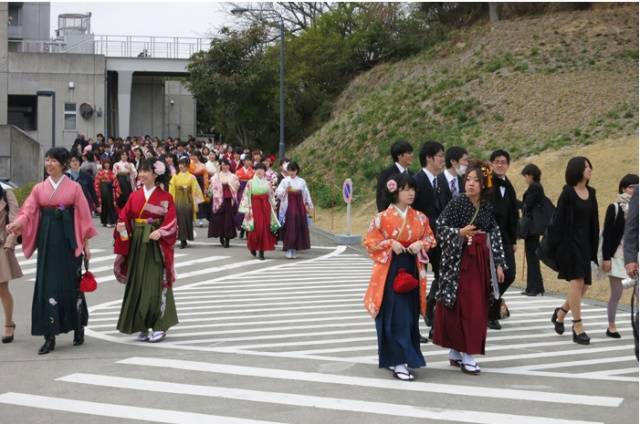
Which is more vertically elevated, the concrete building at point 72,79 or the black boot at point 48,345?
the concrete building at point 72,79

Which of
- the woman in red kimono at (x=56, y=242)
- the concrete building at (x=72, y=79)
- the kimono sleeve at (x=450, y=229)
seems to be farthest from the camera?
the concrete building at (x=72, y=79)

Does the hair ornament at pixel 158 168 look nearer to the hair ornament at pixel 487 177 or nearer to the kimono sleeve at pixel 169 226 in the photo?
the kimono sleeve at pixel 169 226

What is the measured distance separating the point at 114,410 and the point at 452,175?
4.59 metres

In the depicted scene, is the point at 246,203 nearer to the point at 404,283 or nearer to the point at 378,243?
the point at 378,243

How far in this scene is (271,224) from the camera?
1803 centimetres

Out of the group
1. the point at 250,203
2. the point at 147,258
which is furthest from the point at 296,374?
the point at 250,203

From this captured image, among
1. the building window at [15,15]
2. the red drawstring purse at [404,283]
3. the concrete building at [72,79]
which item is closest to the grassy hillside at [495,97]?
the concrete building at [72,79]

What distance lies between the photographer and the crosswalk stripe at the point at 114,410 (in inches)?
265

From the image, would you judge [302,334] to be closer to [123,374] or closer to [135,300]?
[135,300]

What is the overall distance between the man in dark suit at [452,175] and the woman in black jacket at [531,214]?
9.46ft

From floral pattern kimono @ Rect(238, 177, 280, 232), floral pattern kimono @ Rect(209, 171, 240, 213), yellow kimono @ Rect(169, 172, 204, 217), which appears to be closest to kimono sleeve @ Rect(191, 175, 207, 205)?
yellow kimono @ Rect(169, 172, 204, 217)

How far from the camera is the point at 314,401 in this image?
7250 mm

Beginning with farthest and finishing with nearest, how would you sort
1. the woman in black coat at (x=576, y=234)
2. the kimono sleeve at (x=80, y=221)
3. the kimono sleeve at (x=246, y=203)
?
1. the kimono sleeve at (x=246, y=203)
2. the woman in black coat at (x=576, y=234)
3. the kimono sleeve at (x=80, y=221)

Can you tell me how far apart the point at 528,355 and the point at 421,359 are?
57.8 inches
